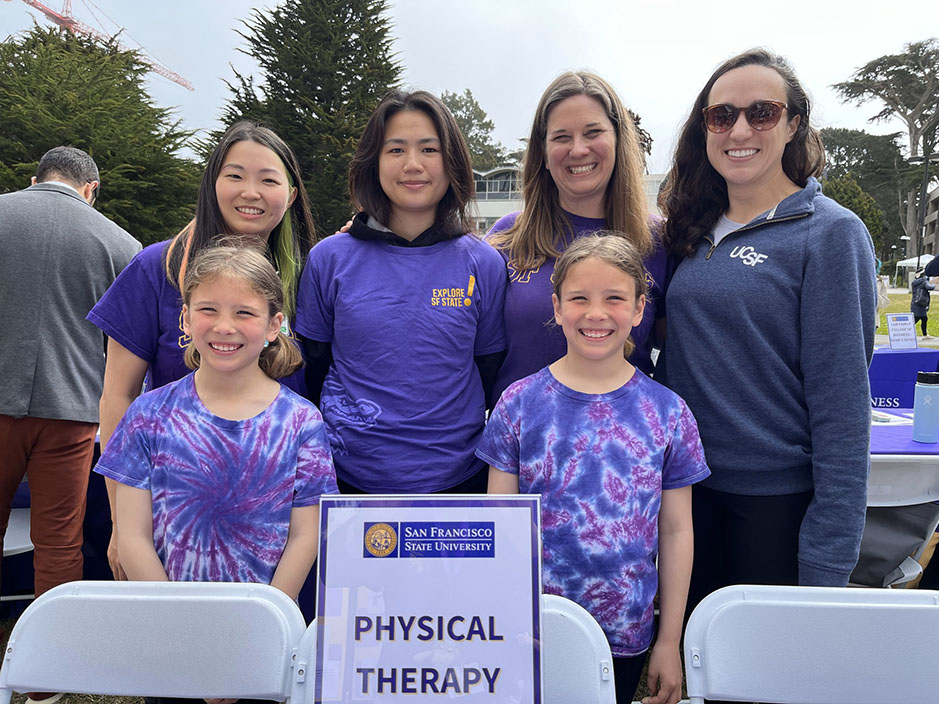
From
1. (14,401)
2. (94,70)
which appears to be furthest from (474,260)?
(94,70)

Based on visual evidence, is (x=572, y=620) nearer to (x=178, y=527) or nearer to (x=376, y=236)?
(x=178, y=527)

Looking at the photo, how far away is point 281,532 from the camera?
150 centimetres

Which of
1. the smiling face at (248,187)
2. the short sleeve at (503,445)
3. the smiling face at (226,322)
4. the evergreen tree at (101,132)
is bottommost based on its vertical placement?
the short sleeve at (503,445)

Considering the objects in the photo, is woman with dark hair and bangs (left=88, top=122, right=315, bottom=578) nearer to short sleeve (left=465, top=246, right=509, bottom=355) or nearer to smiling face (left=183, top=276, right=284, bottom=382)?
smiling face (left=183, top=276, right=284, bottom=382)

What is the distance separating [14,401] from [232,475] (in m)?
2.07

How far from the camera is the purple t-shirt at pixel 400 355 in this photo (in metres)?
1.72

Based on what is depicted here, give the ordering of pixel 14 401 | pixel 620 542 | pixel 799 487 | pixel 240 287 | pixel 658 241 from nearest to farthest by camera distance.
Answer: pixel 620 542, pixel 240 287, pixel 799 487, pixel 658 241, pixel 14 401

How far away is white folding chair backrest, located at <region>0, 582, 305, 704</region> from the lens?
1.23 meters

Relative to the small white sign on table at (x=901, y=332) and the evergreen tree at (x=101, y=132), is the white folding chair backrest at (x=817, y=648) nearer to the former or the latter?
the small white sign on table at (x=901, y=332)

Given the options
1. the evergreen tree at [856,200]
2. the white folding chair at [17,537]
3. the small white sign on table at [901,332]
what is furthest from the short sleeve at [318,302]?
the evergreen tree at [856,200]

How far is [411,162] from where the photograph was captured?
1833mm

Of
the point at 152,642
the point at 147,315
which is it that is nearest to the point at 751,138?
the point at 147,315

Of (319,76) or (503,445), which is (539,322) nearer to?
(503,445)

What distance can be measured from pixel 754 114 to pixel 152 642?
6.51ft
